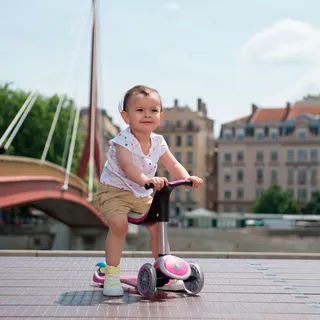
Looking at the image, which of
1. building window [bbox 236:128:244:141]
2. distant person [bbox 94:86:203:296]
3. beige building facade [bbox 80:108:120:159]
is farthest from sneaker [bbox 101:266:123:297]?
building window [bbox 236:128:244:141]

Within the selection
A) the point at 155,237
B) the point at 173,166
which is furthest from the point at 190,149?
the point at 155,237

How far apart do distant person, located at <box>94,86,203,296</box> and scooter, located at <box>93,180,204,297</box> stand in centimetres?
11

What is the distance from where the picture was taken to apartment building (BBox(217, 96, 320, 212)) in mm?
92000

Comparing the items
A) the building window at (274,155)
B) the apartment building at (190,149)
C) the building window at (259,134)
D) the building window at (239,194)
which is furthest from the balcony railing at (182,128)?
the building window at (274,155)

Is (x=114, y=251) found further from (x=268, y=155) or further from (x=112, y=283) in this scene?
(x=268, y=155)

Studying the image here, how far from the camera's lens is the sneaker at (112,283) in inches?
265

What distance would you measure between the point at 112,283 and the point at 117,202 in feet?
2.00

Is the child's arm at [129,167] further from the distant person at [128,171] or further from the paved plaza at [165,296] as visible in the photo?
the paved plaza at [165,296]

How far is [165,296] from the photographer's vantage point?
6.73m

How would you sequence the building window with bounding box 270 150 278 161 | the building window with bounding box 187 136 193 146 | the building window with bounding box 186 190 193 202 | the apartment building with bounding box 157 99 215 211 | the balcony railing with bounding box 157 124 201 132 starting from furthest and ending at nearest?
1. the building window with bounding box 187 136 193 146
2. the balcony railing with bounding box 157 124 201 132
3. the apartment building with bounding box 157 99 215 211
4. the building window with bounding box 186 190 193 202
5. the building window with bounding box 270 150 278 161

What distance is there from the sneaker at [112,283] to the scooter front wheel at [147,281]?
157mm

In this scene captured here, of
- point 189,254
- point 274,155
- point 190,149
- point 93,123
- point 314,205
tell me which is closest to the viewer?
point 189,254

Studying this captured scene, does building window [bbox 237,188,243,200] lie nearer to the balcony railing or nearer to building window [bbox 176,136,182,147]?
the balcony railing

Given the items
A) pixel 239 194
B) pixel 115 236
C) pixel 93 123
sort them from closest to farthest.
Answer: pixel 115 236, pixel 93 123, pixel 239 194
